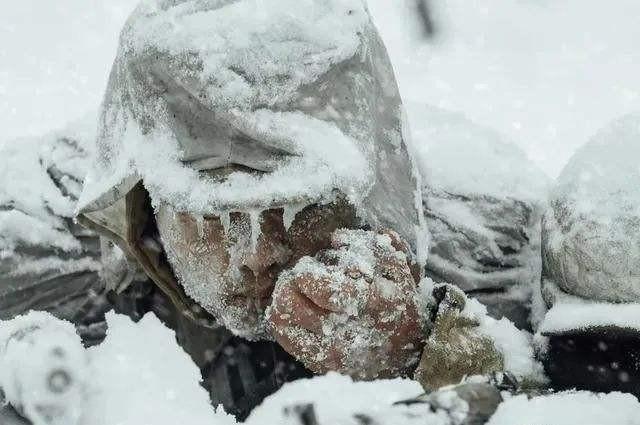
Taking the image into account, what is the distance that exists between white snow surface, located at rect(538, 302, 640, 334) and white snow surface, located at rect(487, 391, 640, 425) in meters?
0.44

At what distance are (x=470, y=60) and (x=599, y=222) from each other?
14.8 ft

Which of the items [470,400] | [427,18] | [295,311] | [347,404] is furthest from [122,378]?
[427,18]

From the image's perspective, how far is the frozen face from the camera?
1545mm

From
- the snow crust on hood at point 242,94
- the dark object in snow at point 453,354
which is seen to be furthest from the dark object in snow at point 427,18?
the dark object in snow at point 453,354

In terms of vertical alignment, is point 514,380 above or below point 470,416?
below

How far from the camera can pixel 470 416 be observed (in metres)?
0.93

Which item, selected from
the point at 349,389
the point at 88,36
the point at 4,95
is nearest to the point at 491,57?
the point at 88,36

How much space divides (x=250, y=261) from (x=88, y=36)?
4906 millimetres

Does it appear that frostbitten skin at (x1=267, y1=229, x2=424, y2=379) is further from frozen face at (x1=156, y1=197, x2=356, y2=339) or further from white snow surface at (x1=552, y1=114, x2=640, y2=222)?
white snow surface at (x1=552, y1=114, x2=640, y2=222)

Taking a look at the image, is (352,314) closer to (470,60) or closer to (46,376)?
(46,376)

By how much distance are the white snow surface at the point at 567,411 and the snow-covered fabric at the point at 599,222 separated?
490 millimetres

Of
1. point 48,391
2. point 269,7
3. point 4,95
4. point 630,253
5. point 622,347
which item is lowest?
point 4,95

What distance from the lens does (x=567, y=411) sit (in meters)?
0.94

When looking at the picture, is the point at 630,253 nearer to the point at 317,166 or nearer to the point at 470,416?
the point at 317,166
